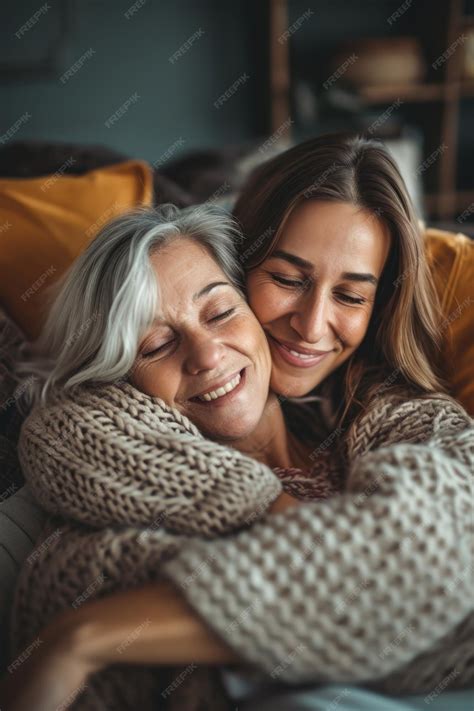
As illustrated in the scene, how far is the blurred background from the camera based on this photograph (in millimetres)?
3229

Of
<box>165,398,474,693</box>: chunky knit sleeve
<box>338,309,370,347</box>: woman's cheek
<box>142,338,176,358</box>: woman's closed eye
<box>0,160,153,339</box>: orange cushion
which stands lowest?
<box>165,398,474,693</box>: chunky knit sleeve

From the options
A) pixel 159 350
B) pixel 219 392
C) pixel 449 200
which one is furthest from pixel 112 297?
pixel 449 200

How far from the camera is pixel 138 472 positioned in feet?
3.19

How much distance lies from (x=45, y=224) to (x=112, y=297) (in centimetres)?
52

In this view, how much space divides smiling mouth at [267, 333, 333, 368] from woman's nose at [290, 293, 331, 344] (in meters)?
0.04

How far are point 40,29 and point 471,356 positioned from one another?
2741 mm

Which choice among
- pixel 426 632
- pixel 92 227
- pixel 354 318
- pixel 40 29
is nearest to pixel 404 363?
pixel 354 318

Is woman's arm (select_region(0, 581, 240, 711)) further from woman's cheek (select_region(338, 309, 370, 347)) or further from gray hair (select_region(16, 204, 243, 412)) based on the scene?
woman's cheek (select_region(338, 309, 370, 347))

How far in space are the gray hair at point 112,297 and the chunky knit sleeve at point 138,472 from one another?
0.09 meters

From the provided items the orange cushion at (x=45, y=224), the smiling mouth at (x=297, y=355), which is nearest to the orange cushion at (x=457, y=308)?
the smiling mouth at (x=297, y=355)

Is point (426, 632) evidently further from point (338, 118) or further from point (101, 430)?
point (338, 118)

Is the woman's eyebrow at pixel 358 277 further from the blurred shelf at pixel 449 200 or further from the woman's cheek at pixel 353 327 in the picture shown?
the blurred shelf at pixel 449 200

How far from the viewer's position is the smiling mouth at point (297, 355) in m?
1.26

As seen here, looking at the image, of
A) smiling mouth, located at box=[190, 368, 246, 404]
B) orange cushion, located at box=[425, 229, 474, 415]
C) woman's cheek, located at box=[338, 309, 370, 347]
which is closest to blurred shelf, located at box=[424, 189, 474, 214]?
orange cushion, located at box=[425, 229, 474, 415]
